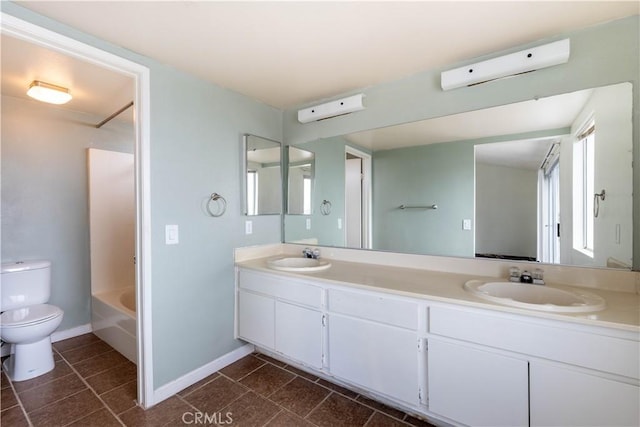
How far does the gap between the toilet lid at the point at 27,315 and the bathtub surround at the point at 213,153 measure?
66 centimetres

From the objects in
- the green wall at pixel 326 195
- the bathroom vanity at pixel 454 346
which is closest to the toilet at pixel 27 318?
the bathroom vanity at pixel 454 346

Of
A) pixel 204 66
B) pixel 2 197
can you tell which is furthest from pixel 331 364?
pixel 2 197

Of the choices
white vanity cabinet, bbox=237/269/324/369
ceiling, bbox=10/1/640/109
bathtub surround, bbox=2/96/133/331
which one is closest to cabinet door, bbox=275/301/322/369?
white vanity cabinet, bbox=237/269/324/369

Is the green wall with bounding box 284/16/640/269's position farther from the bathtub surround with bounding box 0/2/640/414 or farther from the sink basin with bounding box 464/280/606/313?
the sink basin with bounding box 464/280/606/313

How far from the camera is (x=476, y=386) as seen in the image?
1.30m

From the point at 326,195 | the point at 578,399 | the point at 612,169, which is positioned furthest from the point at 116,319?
the point at 612,169

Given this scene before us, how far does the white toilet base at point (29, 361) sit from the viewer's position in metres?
2.02

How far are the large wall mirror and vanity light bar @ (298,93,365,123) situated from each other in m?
0.21

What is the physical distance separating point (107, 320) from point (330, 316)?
2.19 metres

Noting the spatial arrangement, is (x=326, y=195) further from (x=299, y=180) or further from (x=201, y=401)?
(x=201, y=401)

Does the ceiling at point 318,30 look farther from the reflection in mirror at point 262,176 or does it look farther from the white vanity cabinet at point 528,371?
the white vanity cabinet at point 528,371

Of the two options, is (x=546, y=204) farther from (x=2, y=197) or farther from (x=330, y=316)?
(x=2, y=197)

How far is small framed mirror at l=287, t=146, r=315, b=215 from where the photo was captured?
8.55 ft

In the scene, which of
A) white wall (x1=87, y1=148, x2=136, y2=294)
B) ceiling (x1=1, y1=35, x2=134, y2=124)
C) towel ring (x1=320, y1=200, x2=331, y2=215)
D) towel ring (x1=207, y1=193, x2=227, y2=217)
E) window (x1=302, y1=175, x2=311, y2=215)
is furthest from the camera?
white wall (x1=87, y1=148, x2=136, y2=294)
